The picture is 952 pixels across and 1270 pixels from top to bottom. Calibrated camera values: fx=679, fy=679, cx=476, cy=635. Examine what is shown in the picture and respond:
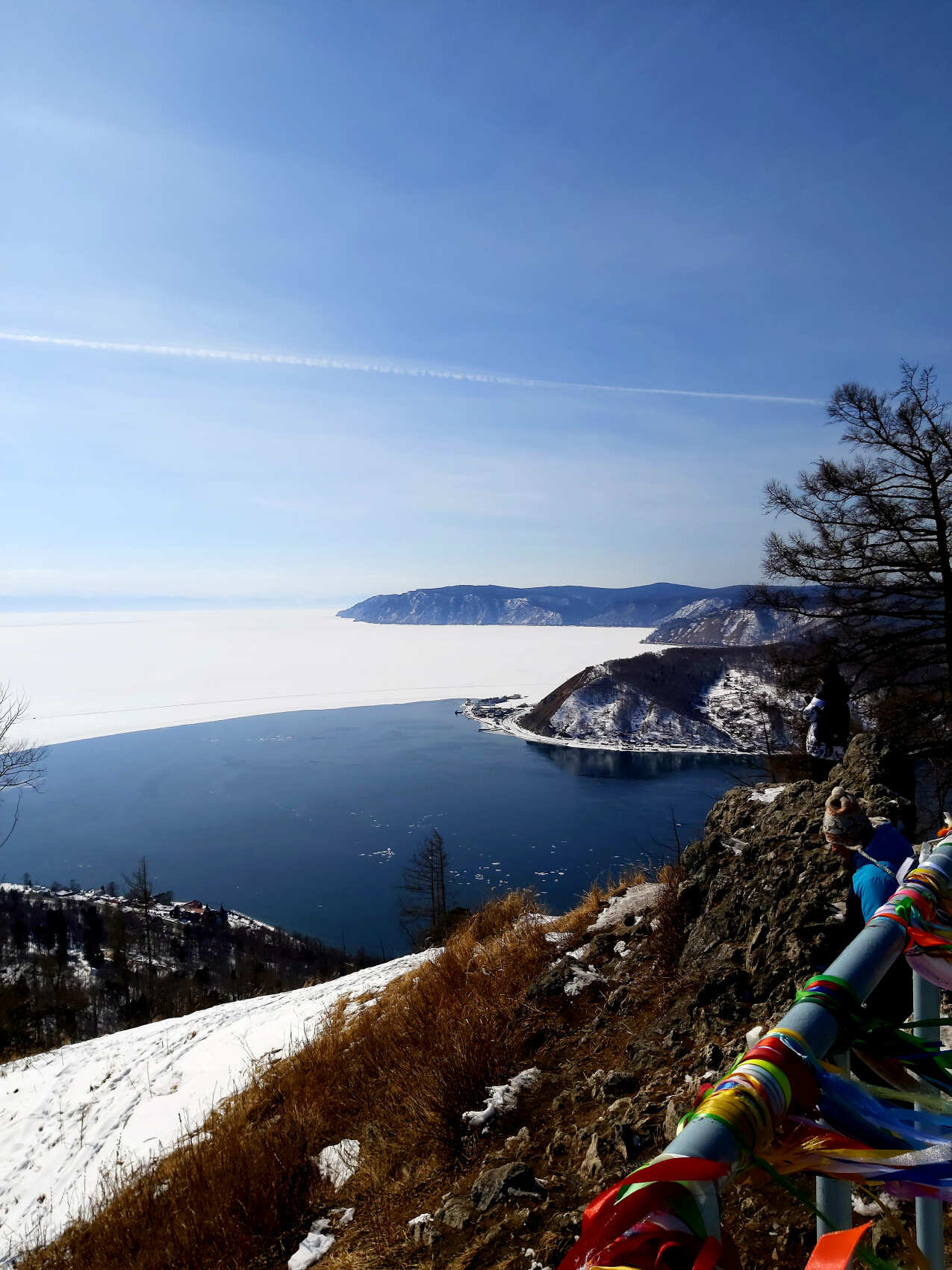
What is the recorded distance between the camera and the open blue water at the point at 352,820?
4034 centimetres

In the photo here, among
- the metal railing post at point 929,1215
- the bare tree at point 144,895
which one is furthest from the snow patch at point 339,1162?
the bare tree at point 144,895

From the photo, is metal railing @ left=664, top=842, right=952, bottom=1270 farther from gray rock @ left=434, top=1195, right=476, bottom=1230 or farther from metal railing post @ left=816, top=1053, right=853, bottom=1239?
gray rock @ left=434, top=1195, right=476, bottom=1230

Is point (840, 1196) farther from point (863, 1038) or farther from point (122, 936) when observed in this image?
point (122, 936)

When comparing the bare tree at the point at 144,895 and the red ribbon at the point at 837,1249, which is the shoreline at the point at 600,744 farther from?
the red ribbon at the point at 837,1249

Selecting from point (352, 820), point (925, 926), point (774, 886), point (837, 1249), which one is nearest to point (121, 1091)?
point (774, 886)

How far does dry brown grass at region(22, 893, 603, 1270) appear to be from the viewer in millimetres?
3938

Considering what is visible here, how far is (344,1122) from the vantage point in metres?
4.99

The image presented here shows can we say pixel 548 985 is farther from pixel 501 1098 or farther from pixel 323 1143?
pixel 323 1143

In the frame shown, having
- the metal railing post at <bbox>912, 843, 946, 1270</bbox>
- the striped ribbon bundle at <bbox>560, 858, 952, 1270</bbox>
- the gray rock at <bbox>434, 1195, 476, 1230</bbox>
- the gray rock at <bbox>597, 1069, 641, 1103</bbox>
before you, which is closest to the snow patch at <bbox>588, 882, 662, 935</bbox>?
the gray rock at <bbox>597, 1069, 641, 1103</bbox>

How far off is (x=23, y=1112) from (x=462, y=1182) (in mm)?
7503

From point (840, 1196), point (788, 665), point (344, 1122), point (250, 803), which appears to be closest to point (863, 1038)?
point (840, 1196)

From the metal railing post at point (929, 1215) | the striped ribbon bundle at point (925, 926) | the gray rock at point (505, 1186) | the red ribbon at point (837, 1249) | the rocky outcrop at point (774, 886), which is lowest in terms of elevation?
the gray rock at point (505, 1186)

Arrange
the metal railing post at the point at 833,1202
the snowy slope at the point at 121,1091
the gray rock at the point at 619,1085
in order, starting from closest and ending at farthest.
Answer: the metal railing post at the point at 833,1202 < the gray rock at the point at 619,1085 < the snowy slope at the point at 121,1091

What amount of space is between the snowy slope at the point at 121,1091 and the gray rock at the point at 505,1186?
4087 millimetres
